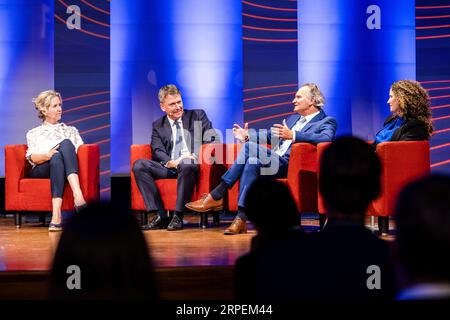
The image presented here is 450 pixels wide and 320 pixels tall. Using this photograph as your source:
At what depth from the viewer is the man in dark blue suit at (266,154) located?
4.75 m

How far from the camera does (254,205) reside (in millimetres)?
1594

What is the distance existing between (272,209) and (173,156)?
387cm

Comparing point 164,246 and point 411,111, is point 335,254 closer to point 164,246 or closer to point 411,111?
point 164,246

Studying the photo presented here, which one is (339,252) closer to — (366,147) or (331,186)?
(331,186)

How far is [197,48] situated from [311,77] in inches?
44.7

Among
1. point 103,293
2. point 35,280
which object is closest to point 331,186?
point 103,293

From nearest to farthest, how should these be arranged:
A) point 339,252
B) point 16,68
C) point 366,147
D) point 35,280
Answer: point 339,252, point 366,147, point 35,280, point 16,68

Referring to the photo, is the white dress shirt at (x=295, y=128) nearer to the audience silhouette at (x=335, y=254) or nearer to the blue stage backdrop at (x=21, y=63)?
the blue stage backdrop at (x=21, y=63)

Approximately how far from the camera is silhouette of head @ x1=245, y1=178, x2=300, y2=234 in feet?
5.16

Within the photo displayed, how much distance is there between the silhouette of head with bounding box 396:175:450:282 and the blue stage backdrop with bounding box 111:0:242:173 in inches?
214

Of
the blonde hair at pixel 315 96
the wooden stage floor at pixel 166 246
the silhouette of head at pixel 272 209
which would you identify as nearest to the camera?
the silhouette of head at pixel 272 209

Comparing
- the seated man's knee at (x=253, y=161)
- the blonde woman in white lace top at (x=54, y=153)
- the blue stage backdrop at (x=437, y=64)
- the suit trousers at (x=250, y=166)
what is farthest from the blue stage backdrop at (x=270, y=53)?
the blonde woman in white lace top at (x=54, y=153)

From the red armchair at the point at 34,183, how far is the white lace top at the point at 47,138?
0.11 metres

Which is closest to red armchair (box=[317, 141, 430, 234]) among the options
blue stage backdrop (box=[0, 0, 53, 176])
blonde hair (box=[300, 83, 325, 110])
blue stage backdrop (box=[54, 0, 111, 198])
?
blonde hair (box=[300, 83, 325, 110])
